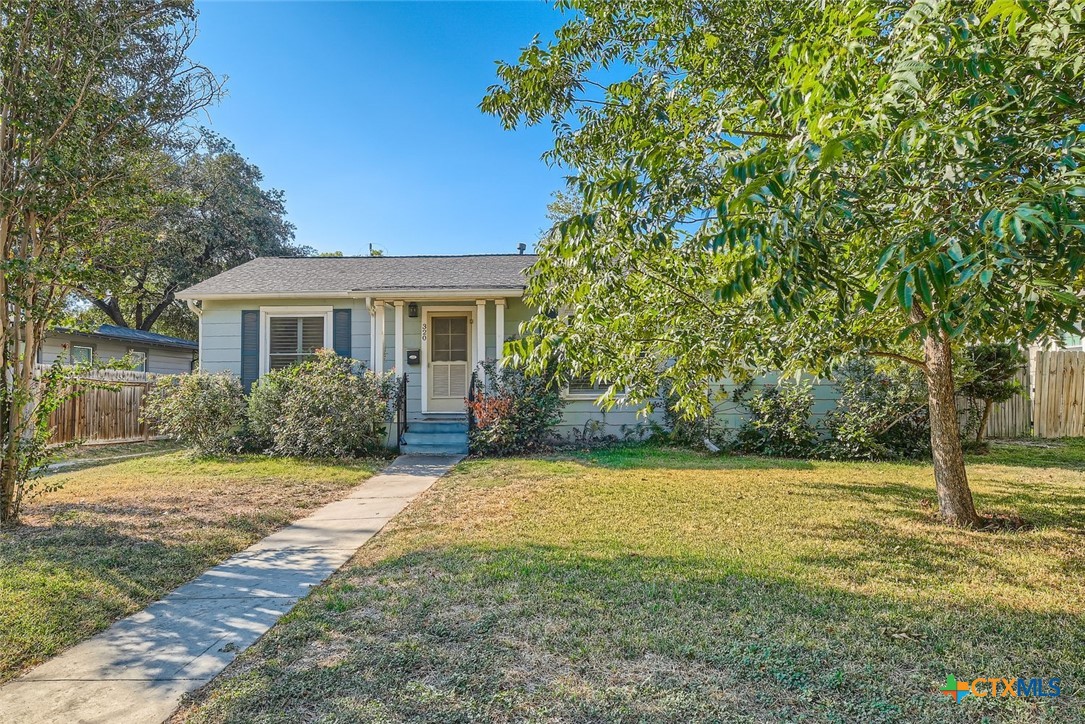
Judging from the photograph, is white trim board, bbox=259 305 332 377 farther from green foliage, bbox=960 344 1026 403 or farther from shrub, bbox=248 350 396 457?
green foliage, bbox=960 344 1026 403

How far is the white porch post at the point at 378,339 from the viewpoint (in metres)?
10.3

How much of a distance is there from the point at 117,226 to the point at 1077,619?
319 inches

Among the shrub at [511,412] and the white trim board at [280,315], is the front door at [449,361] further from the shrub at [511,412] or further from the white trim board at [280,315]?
the white trim board at [280,315]

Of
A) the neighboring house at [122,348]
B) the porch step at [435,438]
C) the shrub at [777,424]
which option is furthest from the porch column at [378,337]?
the shrub at [777,424]

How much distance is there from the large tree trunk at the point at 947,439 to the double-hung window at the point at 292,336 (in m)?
9.57

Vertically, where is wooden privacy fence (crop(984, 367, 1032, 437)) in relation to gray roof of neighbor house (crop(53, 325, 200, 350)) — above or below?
below

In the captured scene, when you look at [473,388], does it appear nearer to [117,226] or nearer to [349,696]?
[117,226]

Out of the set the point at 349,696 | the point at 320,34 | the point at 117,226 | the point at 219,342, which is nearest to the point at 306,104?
the point at 320,34

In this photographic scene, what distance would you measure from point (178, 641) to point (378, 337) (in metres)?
7.93

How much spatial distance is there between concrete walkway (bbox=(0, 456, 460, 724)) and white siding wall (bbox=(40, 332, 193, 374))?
10.5 m

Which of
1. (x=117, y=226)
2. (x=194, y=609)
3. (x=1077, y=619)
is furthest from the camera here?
(x=117, y=226)

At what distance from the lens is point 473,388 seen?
9727 millimetres

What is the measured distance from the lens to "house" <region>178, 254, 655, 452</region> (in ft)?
33.4

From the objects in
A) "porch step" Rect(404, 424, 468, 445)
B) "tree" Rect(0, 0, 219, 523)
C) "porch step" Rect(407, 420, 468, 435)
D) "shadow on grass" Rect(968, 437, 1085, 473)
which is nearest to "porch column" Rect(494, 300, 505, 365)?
"porch step" Rect(407, 420, 468, 435)
